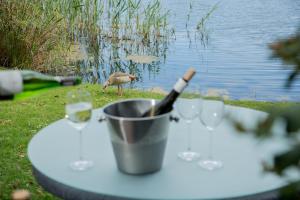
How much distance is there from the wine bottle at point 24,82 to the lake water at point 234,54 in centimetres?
236

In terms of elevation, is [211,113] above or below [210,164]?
above

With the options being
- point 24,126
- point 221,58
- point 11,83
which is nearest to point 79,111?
point 11,83

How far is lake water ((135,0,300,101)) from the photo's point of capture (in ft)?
20.5

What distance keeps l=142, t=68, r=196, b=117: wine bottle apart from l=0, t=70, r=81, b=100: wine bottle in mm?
324

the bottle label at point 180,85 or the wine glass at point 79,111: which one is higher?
the bottle label at point 180,85

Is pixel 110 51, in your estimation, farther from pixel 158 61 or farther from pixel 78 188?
pixel 78 188

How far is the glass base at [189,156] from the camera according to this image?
4.83ft

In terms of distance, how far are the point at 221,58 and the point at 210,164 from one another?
653 centimetres

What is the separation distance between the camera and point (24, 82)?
1.59 metres

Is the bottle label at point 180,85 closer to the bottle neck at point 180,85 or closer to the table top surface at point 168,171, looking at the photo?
the bottle neck at point 180,85

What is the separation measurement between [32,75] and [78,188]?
1.64 ft

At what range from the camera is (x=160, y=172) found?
4.51 ft

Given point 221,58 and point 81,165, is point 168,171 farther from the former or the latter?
point 221,58

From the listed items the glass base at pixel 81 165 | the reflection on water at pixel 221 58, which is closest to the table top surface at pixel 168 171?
the glass base at pixel 81 165
